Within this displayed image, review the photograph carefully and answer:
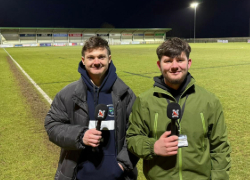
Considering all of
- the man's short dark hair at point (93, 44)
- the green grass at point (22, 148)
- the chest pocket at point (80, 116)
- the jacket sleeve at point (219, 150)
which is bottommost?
A: the green grass at point (22, 148)

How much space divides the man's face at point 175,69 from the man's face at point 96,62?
1.71 ft

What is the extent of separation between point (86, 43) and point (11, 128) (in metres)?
3.16

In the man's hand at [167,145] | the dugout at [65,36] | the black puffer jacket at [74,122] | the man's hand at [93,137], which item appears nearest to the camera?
the man's hand at [167,145]

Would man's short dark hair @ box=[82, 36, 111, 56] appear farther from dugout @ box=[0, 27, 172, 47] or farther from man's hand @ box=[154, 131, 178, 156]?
dugout @ box=[0, 27, 172, 47]

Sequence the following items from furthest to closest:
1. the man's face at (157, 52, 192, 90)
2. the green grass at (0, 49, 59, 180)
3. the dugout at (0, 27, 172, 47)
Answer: the dugout at (0, 27, 172, 47), the green grass at (0, 49, 59, 180), the man's face at (157, 52, 192, 90)

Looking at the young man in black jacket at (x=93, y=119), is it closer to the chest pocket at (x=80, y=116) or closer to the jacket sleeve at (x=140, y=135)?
the chest pocket at (x=80, y=116)

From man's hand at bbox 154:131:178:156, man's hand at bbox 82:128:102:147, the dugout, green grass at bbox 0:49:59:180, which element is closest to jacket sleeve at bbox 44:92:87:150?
man's hand at bbox 82:128:102:147

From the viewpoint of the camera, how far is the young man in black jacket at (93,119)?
201cm

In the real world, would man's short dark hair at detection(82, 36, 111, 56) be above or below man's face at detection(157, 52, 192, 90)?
above

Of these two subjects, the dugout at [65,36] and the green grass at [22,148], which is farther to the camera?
the dugout at [65,36]

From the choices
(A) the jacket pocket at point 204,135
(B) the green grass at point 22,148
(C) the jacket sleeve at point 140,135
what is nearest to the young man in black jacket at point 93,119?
(C) the jacket sleeve at point 140,135

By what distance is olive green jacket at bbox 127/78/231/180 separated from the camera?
1.74 metres

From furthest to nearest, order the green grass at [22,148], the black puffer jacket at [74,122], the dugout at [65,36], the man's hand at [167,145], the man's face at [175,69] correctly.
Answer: the dugout at [65,36] < the green grass at [22,148] < the black puffer jacket at [74,122] < the man's face at [175,69] < the man's hand at [167,145]

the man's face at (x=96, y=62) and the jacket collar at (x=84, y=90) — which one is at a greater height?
the man's face at (x=96, y=62)
